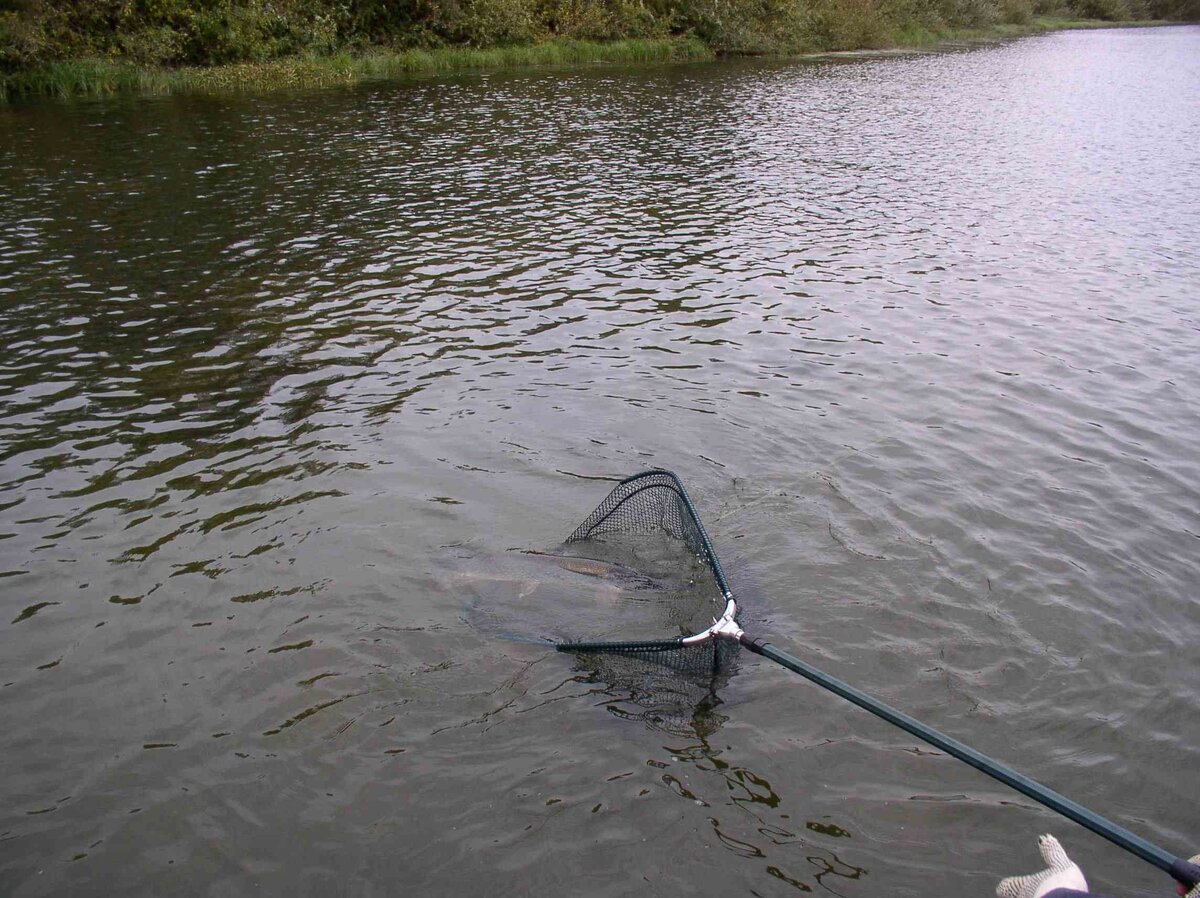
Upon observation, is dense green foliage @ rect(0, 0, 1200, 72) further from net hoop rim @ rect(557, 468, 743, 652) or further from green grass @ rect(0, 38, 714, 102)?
net hoop rim @ rect(557, 468, 743, 652)

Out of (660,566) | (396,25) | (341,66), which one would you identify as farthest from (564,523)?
(396,25)

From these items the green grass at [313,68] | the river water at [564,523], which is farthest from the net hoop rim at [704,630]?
the green grass at [313,68]

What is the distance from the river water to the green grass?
14409 millimetres

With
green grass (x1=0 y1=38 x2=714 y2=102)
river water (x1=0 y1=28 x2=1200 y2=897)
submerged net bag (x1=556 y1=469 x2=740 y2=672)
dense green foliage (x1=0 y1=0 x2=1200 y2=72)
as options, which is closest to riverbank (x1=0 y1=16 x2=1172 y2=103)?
green grass (x1=0 y1=38 x2=714 y2=102)

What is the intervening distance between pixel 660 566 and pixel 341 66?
117 feet

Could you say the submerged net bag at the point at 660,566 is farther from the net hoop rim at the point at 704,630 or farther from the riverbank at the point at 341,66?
the riverbank at the point at 341,66

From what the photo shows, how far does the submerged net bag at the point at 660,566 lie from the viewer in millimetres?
5695

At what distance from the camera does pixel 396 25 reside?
139ft

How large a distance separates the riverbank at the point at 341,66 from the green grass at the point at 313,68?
0.11 feet

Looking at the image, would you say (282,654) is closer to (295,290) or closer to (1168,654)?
(1168,654)

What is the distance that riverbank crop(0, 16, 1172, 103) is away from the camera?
30828 mm

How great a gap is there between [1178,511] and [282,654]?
8.22 metres

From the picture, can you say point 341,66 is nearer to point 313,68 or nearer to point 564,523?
point 313,68

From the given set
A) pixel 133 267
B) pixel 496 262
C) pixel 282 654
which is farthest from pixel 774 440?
pixel 133 267
